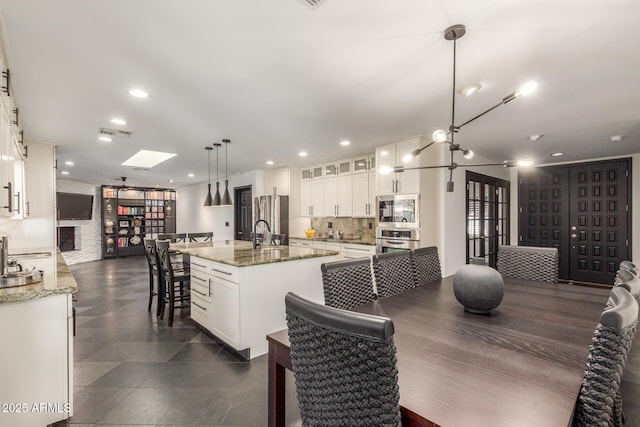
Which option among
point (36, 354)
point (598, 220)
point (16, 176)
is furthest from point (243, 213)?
point (598, 220)

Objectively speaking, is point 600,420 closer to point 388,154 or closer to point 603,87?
point 603,87

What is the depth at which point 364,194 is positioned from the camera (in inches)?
203

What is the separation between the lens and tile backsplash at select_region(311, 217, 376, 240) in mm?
5523

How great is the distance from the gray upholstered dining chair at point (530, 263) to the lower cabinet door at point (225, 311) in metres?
2.53

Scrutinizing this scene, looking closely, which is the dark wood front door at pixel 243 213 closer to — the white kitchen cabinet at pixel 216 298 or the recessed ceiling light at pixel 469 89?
the white kitchen cabinet at pixel 216 298

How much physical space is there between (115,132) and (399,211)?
394 centimetres

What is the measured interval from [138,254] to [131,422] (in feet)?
31.4

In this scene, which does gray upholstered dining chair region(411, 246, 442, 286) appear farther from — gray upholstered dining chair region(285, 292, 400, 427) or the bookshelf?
the bookshelf

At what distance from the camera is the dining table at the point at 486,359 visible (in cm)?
83

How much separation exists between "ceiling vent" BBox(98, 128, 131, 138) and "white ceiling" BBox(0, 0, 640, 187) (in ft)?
0.33

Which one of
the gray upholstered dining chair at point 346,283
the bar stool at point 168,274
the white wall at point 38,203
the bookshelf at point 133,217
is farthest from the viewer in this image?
the bookshelf at point 133,217

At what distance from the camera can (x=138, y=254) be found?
10.1 meters

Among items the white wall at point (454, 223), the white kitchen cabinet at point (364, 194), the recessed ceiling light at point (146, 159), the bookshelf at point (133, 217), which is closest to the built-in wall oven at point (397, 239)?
the white wall at point (454, 223)

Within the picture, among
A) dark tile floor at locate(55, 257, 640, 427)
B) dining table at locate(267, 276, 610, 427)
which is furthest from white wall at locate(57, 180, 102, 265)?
dining table at locate(267, 276, 610, 427)
